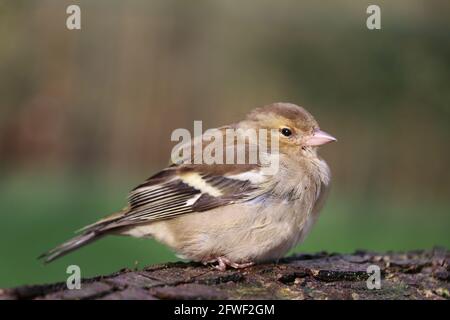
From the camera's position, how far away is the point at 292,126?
583cm

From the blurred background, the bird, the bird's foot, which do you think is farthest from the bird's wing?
the blurred background

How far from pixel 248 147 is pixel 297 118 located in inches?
22.3

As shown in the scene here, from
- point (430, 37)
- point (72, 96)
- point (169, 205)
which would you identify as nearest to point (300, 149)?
point (169, 205)

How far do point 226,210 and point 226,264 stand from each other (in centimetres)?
42

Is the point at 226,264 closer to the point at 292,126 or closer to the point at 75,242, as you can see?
the point at 75,242

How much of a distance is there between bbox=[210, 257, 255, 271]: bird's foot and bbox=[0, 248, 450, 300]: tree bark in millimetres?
68

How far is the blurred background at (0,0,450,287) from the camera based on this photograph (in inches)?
472

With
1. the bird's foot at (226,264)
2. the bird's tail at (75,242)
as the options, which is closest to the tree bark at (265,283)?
the bird's foot at (226,264)

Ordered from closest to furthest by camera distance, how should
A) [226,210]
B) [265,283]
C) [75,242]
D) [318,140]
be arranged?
[265,283] < [226,210] < [75,242] < [318,140]

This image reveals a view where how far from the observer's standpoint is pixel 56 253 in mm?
5188

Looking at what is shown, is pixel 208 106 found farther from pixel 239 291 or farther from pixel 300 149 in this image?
pixel 239 291

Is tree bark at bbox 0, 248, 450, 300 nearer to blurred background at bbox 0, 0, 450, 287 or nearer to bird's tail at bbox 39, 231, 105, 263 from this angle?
bird's tail at bbox 39, 231, 105, 263

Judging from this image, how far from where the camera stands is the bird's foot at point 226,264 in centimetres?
485

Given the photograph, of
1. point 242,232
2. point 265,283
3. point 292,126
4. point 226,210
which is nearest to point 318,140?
point 292,126
